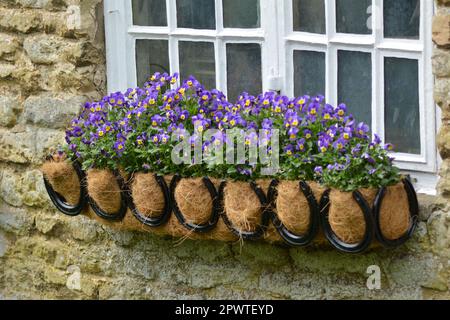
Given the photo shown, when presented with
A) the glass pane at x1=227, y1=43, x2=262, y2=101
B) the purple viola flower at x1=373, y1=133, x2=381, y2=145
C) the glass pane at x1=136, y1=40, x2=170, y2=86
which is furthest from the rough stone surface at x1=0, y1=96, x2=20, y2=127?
the purple viola flower at x1=373, y1=133, x2=381, y2=145

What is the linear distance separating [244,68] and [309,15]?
0.43 meters

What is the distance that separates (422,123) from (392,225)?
47 cm

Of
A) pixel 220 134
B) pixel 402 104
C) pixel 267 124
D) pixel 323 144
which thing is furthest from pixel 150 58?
pixel 402 104

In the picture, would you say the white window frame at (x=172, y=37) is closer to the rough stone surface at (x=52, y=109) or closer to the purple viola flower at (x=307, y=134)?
the rough stone surface at (x=52, y=109)

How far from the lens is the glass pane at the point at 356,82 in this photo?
4.55 m

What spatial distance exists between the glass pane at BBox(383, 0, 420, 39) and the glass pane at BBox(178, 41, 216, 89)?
0.91 metres

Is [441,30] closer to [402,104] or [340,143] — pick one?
[402,104]

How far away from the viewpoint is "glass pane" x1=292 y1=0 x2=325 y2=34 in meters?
4.62

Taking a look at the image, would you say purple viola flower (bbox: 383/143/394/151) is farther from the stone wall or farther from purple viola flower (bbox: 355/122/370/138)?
the stone wall

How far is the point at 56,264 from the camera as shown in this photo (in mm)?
5504

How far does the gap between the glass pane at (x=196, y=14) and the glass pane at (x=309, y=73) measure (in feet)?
1.55

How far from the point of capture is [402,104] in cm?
446

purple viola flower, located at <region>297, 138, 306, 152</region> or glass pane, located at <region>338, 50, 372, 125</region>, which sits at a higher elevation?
glass pane, located at <region>338, 50, 372, 125</region>
